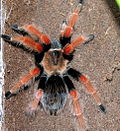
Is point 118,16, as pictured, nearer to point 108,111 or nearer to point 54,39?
point 54,39

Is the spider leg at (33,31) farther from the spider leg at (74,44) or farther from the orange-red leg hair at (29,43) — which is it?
the spider leg at (74,44)

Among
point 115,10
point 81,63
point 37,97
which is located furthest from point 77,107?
point 115,10

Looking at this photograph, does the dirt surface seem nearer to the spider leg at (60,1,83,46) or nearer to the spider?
the spider

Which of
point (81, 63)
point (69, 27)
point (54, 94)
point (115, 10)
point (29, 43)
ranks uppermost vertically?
point (115, 10)

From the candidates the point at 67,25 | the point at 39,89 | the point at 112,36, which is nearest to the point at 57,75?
the point at 39,89

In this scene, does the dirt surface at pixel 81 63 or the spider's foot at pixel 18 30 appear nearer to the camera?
the spider's foot at pixel 18 30

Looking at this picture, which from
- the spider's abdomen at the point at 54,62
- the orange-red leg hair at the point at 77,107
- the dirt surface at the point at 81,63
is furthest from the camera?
the dirt surface at the point at 81,63

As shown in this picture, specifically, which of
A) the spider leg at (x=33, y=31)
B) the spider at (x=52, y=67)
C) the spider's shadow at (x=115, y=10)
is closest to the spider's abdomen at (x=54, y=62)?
the spider at (x=52, y=67)

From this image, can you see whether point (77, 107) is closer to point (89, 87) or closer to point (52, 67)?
point (89, 87)
